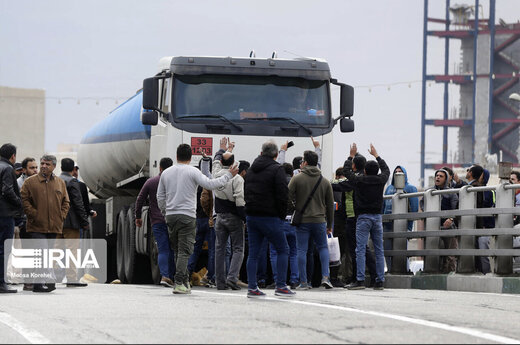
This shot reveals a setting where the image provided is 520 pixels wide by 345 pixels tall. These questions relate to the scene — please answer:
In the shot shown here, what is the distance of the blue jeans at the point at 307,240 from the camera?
16.3m

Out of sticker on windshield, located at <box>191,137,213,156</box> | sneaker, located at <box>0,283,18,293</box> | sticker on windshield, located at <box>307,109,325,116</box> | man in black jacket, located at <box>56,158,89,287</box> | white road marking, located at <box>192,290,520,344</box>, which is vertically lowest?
sneaker, located at <box>0,283,18,293</box>

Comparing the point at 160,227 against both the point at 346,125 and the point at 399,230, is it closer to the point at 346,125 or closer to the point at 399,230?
the point at 346,125

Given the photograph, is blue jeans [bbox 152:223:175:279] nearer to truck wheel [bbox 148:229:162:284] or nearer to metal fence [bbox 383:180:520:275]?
truck wheel [bbox 148:229:162:284]

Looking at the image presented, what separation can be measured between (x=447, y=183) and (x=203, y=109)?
422 centimetres

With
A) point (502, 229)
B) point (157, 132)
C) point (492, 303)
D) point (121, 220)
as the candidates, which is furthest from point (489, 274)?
point (121, 220)

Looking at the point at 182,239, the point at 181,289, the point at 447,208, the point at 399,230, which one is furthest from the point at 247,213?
the point at 399,230

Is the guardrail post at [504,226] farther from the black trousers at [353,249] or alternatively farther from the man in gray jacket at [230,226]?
the man in gray jacket at [230,226]

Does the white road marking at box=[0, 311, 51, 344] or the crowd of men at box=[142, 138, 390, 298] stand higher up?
the crowd of men at box=[142, 138, 390, 298]

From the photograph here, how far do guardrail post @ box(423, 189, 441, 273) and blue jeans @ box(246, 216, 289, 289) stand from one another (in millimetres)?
5026

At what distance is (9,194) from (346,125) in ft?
19.4

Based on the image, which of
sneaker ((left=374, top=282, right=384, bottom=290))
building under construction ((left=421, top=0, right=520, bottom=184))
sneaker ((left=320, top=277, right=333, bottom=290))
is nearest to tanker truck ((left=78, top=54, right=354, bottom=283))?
sneaker ((left=374, top=282, right=384, bottom=290))

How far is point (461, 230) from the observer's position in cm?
1766

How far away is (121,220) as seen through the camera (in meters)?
22.0

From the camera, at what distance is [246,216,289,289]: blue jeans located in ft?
46.5
